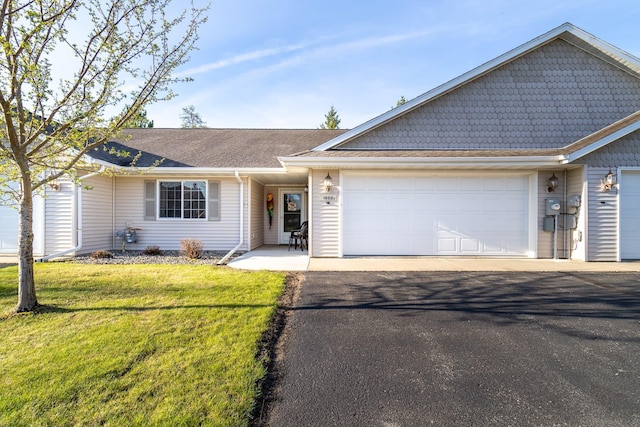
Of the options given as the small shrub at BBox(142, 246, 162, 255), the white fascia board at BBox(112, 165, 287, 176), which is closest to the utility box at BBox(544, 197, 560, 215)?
the white fascia board at BBox(112, 165, 287, 176)

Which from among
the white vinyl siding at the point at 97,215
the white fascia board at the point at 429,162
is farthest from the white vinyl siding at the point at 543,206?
the white vinyl siding at the point at 97,215

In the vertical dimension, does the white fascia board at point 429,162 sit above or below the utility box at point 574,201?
above

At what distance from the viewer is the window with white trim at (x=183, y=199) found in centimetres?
1008

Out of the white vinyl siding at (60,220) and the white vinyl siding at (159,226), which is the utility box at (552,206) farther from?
the white vinyl siding at (60,220)

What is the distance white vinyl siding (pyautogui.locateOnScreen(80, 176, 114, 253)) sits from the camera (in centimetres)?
880

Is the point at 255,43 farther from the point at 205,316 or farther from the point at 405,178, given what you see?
the point at 205,316

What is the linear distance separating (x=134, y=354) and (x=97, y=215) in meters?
8.22

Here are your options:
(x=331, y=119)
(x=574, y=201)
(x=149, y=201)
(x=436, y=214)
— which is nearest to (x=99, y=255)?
(x=149, y=201)

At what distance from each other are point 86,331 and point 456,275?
6.21m

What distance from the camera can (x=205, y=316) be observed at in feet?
12.7

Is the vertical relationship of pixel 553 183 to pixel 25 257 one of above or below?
above

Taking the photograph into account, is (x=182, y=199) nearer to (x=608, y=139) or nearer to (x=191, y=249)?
(x=191, y=249)

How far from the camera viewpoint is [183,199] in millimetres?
10102

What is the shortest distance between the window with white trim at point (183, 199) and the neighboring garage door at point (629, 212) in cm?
1173
